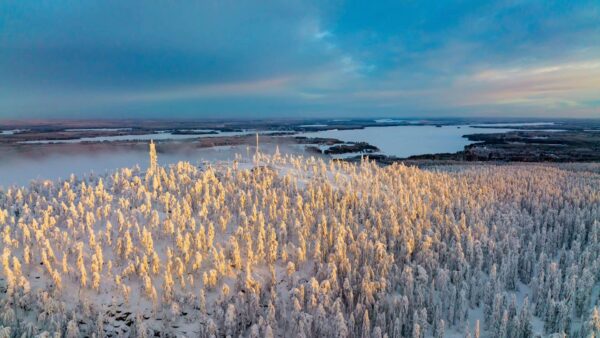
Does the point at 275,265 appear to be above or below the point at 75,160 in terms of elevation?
below

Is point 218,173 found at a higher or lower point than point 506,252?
higher

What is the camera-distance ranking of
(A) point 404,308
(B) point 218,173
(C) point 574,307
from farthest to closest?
(B) point 218,173
(C) point 574,307
(A) point 404,308

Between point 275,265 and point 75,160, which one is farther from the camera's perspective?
point 75,160

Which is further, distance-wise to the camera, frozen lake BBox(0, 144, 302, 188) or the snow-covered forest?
frozen lake BBox(0, 144, 302, 188)

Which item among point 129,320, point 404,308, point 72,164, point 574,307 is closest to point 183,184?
point 129,320

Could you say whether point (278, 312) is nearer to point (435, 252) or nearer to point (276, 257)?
point (276, 257)

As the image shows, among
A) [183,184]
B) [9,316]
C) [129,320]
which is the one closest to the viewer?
[9,316]

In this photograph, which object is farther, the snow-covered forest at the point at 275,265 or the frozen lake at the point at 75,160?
the frozen lake at the point at 75,160

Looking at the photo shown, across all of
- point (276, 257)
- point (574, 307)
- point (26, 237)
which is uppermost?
point (26, 237)
